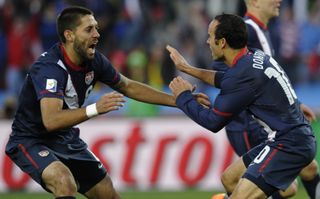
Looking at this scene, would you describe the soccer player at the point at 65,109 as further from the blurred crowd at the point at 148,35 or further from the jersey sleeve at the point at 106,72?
the blurred crowd at the point at 148,35

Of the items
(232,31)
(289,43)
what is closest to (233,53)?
(232,31)

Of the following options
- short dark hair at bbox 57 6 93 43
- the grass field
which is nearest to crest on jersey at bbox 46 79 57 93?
short dark hair at bbox 57 6 93 43

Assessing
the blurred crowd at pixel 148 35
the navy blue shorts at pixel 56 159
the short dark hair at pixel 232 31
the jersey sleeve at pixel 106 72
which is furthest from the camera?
the blurred crowd at pixel 148 35

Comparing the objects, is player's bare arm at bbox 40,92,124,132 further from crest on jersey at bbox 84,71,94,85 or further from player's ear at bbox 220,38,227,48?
player's ear at bbox 220,38,227,48

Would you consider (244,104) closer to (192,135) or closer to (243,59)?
(243,59)

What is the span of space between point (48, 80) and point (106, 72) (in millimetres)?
824

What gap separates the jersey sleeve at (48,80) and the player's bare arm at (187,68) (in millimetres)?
1022

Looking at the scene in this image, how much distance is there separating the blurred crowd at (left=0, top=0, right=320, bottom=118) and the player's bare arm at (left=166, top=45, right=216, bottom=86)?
27.8 feet

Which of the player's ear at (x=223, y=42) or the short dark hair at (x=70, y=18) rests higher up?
the short dark hair at (x=70, y=18)

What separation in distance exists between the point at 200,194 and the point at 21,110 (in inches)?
207

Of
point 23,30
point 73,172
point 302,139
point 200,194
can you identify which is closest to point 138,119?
point 200,194

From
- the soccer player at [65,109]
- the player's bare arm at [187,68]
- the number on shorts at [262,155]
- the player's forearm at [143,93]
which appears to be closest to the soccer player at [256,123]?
the player's bare arm at [187,68]

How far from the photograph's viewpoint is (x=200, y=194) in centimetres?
1370

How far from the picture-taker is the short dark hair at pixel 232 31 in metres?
8.28
